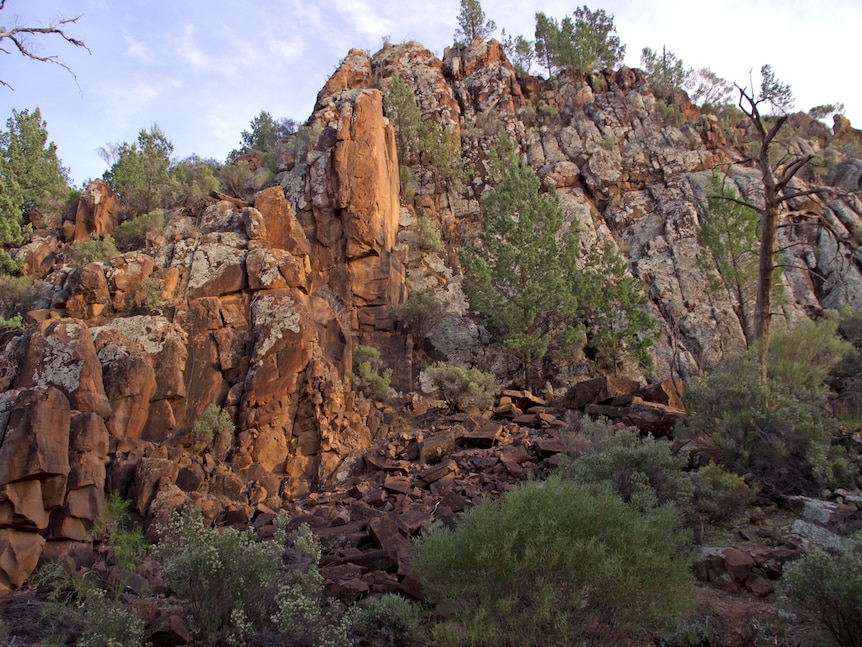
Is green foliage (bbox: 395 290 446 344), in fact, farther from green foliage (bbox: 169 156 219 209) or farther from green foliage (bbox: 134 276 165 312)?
green foliage (bbox: 169 156 219 209)

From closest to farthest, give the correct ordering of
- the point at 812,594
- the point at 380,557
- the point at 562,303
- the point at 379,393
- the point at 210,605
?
the point at 812,594 → the point at 210,605 → the point at 380,557 → the point at 379,393 → the point at 562,303

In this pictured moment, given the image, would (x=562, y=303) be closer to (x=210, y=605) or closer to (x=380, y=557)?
(x=380, y=557)

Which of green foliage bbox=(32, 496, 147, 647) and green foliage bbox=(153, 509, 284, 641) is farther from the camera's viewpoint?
green foliage bbox=(153, 509, 284, 641)

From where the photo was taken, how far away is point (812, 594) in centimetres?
471

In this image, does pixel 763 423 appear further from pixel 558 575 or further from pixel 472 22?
pixel 472 22

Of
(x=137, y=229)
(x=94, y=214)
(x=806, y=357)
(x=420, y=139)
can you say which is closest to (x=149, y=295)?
(x=137, y=229)

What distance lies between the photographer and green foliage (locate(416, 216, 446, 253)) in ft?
82.1

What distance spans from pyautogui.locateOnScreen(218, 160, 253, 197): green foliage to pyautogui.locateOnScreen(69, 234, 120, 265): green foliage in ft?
27.5

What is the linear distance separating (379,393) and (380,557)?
9672mm

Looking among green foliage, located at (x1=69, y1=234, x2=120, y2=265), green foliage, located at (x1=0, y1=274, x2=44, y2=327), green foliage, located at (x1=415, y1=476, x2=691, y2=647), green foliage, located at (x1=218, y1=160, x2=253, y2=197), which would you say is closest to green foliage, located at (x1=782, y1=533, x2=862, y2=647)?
green foliage, located at (x1=415, y1=476, x2=691, y2=647)

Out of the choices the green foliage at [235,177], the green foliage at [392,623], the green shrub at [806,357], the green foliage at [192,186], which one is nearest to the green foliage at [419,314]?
the green foliage at [192,186]

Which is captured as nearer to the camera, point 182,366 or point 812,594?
point 812,594

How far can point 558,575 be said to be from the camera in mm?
4852

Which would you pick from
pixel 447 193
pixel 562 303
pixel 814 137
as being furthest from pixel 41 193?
pixel 814 137
